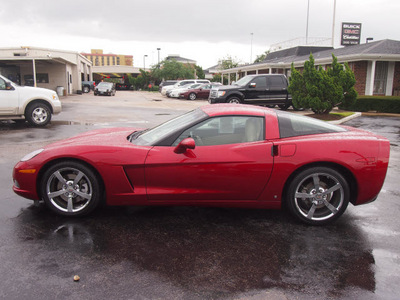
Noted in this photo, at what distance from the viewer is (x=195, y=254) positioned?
10.9ft

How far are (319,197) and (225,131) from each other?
4.24 ft

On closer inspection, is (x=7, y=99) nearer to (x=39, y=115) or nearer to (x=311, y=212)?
(x=39, y=115)

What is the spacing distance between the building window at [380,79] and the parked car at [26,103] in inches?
826

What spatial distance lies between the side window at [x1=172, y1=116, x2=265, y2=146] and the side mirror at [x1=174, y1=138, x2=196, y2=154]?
16 cm

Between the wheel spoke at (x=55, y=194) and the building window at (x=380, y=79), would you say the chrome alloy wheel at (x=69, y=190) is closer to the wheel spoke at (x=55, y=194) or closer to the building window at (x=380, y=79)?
the wheel spoke at (x=55, y=194)

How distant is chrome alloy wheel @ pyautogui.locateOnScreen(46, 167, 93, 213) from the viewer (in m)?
4.00

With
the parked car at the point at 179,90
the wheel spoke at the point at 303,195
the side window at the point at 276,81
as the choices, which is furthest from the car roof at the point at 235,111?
the parked car at the point at 179,90

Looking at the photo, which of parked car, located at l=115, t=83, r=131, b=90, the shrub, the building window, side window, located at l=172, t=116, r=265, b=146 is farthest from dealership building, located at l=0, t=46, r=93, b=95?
side window, located at l=172, t=116, r=265, b=146

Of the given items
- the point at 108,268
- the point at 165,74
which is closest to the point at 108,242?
the point at 108,268

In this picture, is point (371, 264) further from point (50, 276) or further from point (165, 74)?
point (165, 74)

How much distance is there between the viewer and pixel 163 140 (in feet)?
13.3

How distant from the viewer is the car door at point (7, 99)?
11.1 meters

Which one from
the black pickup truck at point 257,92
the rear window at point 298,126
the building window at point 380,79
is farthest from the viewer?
the building window at point 380,79

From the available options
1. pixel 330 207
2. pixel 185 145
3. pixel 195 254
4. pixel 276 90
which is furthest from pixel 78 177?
pixel 276 90
